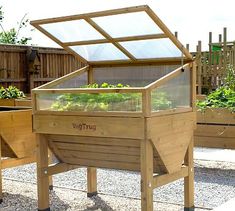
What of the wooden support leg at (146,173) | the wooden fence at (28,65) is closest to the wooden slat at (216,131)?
the wooden support leg at (146,173)

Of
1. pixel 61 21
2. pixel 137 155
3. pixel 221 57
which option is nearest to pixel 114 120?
pixel 137 155

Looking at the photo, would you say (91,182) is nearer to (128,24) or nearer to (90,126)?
(90,126)

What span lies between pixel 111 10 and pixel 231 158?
9.99 ft

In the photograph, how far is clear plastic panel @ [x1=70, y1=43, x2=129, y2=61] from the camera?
4.67 metres

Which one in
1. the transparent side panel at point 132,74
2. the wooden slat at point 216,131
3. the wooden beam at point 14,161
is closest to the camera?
the transparent side panel at point 132,74

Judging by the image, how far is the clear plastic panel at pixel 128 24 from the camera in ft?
12.9

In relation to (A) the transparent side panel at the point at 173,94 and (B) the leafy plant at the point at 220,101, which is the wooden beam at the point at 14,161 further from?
(B) the leafy plant at the point at 220,101

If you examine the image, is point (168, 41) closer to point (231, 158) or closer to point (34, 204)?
point (34, 204)

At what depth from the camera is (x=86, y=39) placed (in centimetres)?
458

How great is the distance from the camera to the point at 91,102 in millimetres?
3977

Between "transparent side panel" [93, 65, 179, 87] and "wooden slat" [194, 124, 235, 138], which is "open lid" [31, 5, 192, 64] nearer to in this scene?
"transparent side panel" [93, 65, 179, 87]

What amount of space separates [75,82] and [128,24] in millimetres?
993

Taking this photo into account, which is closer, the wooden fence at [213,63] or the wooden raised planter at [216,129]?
the wooden raised planter at [216,129]

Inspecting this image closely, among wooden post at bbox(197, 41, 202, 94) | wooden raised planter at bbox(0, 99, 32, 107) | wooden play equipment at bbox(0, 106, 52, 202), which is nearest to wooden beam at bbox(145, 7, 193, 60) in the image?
wooden play equipment at bbox(0, 106, 52, 202)
